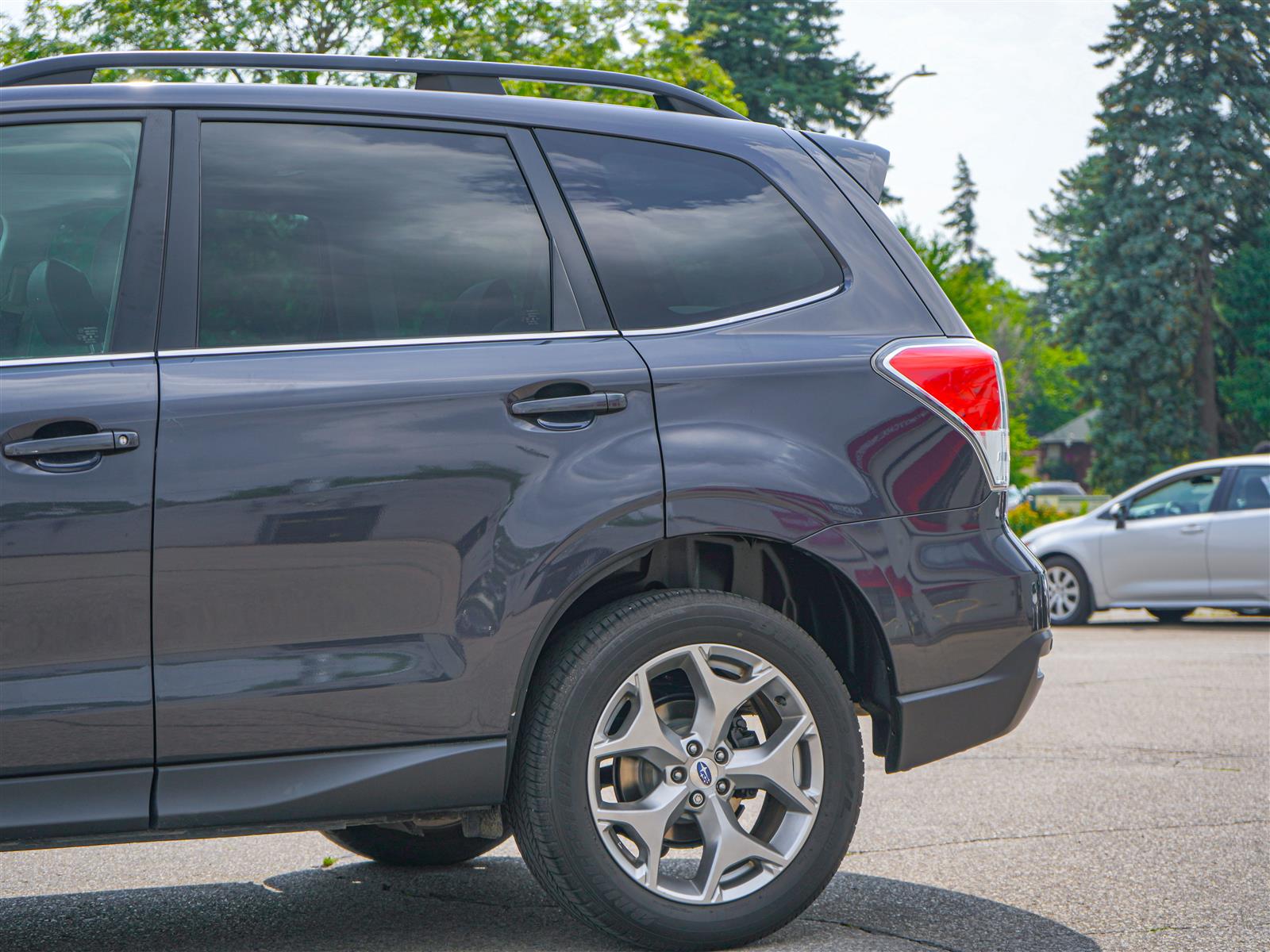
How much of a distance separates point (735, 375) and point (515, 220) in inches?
25.2

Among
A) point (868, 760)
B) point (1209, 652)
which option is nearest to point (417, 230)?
point (868, 760)

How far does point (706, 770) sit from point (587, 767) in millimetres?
285

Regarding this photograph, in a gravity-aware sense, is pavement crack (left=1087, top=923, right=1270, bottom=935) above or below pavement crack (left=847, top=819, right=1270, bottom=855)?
above

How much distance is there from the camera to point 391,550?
3180mm

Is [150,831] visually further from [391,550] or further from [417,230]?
[417,230]

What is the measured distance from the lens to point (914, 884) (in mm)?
4207

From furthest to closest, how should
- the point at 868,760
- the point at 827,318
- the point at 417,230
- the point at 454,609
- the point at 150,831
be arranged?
the point at 868,760
the point at 827,318
the point at 417,230
the point at 454,609
the point at 150,831

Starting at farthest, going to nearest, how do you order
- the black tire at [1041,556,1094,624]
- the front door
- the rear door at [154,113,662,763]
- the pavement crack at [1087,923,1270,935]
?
the black tire at [1041,556,1094,624], the front door, the pavement crack at [1087,923,1270,935], the rear door at [154,113,662,763]

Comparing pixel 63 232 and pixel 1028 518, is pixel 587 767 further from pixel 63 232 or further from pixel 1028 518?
pixel 1028 518

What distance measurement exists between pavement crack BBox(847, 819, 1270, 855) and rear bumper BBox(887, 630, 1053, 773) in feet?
3.35

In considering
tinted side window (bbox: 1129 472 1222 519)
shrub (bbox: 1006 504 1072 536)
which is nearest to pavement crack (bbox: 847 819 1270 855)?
tinted side window (bbox: 1129 472 1222 519)

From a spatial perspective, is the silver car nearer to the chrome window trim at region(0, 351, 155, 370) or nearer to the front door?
the front door

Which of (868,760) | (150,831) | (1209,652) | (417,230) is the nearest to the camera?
(150,831)

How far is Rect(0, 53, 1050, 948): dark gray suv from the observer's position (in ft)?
9.99
